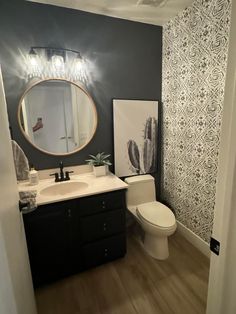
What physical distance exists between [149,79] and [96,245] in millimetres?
1900

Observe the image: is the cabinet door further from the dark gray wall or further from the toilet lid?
the toilet lid

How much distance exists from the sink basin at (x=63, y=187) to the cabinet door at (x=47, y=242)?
30cm

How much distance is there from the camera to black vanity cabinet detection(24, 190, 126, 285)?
1.50 m

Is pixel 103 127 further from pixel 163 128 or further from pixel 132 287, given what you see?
pixel 132 287

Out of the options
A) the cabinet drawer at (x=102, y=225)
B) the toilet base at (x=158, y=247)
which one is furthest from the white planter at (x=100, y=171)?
the toilet base at (x=158, y=247)

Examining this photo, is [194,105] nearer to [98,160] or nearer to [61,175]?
[98,160]

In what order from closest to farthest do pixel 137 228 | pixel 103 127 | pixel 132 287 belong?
pixel 132 287
pixel 103 127
pixel 137 228

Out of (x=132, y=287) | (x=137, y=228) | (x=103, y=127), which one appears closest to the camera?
(x=132, y=287)

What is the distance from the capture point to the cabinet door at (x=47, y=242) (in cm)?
147

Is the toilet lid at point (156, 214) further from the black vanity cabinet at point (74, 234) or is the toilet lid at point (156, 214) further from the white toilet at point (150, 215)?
the black vanity cabinet at point (74, 234)

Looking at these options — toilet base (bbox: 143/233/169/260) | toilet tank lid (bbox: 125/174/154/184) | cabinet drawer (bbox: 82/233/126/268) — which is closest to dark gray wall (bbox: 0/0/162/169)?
toilet tank lid (bbox: 125/174/154/184)

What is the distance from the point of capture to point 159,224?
1775 mm

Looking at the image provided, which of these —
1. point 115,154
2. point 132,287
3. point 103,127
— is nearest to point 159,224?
point 132,287

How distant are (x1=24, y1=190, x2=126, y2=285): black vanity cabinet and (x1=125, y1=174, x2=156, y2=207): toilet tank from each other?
0.38 metres
